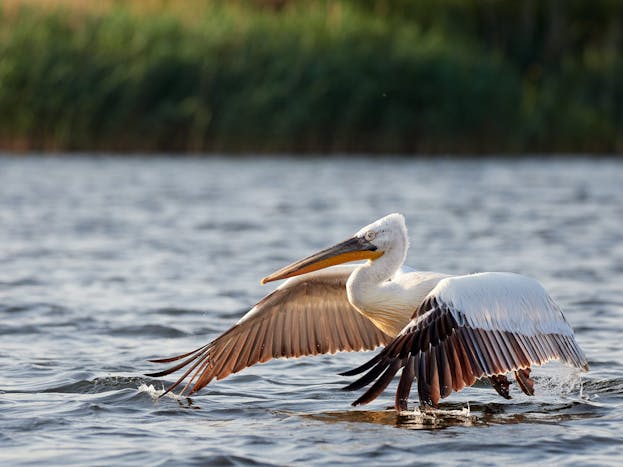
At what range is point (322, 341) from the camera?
6.25m

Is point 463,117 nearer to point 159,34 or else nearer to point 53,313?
point 159,34

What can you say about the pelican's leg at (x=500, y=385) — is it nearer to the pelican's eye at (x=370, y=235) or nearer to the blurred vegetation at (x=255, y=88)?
the pelican's eye at (x=370, y=235)

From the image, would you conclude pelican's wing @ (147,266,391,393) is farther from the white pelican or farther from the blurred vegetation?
the blurred vegetation

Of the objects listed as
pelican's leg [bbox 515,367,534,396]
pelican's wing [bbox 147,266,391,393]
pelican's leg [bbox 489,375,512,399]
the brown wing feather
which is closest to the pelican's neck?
pelican's wing [bbox 147,266,391,393]

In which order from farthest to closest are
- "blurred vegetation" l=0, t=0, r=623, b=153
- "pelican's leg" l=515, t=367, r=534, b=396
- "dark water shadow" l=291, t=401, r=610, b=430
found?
1. "blurred vegetation" l=0, t=0, r=623, b=153
2. "pelican's leg" l=515, t=367, r=534, b=396
3. "dark water shadow" l=291, t=401, r=610, b=430

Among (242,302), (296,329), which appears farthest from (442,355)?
(242,302)

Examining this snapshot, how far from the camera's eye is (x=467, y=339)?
514 centimetres

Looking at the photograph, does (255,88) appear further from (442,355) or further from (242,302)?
(442,355)

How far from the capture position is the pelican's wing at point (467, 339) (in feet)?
16.4

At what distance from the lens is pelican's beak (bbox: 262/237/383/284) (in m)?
5.78

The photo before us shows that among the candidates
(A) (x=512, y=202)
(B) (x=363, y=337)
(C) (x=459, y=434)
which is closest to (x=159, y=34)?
(A) (x=512, y=202)

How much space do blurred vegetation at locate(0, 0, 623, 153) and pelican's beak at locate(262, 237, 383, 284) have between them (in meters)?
14.8

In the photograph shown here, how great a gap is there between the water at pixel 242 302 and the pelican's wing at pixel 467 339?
25 centimetres

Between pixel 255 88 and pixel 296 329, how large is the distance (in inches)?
603
